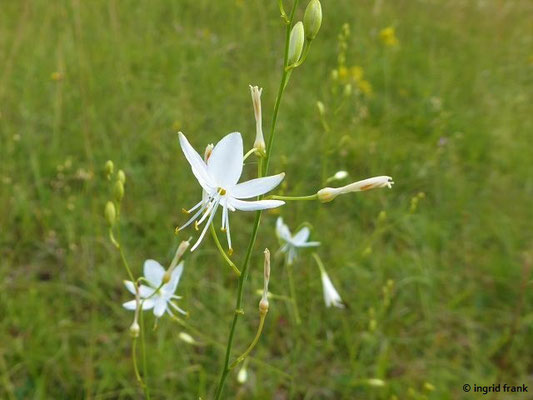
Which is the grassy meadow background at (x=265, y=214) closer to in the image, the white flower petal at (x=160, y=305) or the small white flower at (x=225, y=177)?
the white flower petal at (x=160, y=305)

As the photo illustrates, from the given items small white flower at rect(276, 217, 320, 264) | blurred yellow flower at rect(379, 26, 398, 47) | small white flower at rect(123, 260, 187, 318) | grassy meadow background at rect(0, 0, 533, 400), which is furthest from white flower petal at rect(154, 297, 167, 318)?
blurred yellow flower at rect(379, 26, 398, 47)

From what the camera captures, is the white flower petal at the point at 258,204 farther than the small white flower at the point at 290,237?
No

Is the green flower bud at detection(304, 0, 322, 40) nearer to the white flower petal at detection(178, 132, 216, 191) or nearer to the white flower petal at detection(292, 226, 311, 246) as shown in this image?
the white flower petal at detection(178, 132, 216, 191)

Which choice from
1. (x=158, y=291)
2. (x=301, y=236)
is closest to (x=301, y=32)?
(x=158, y=291)

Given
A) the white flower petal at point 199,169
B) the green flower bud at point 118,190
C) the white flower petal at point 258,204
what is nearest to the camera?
the white flower petal at point 258,204

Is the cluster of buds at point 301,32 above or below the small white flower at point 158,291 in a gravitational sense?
above

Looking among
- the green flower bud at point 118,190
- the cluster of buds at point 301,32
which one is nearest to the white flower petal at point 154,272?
the green flower bud at point 118,190

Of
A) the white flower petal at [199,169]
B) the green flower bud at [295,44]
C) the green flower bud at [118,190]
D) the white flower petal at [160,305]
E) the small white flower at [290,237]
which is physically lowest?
the white flower petal at [160,305]
